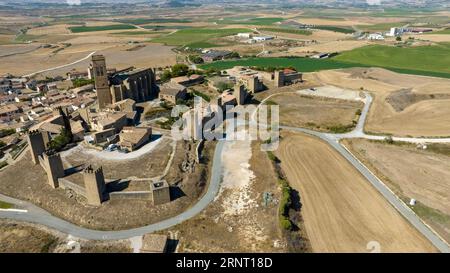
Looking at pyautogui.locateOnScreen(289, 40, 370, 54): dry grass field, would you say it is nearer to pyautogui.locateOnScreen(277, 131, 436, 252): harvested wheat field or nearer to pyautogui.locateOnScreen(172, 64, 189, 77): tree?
pyautogui.locateOnScreen(172, 64, 189, 77): tree

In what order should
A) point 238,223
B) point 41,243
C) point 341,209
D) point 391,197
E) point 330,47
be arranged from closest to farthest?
point 41,243 < point 238,223 < point 341,209 < point 391,197 < point 330,47

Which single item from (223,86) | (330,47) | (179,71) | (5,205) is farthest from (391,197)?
(330,47)

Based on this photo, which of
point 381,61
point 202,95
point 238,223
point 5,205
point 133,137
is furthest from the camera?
point 381,61

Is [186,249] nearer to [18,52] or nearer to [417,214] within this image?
[417,214]

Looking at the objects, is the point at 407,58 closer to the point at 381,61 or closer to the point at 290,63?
the point at 381,61

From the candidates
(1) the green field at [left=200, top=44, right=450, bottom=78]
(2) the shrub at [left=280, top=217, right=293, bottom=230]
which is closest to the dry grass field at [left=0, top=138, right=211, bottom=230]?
(2) the shrub at [left=280, top=217, right=293, bottom=230]

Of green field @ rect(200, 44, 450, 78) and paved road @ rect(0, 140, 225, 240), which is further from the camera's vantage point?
green field @ rect(200, 44, 450, 78)

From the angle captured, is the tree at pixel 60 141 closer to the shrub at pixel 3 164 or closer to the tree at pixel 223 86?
the shrub at pixel 3 164

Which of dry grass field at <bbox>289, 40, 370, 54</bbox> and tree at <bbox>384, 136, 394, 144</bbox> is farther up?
dry grass field at <bbox>289, 40, 370, 54</bbox>
